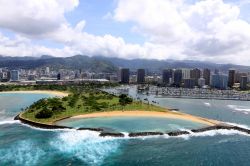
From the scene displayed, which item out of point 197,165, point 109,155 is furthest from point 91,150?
point 197,165

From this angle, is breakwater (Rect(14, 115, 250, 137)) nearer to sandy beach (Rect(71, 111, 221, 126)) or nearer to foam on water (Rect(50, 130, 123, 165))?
foam on water (Rect(50, 130, 123, 165))

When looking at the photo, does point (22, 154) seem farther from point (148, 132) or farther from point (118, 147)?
point (148, 132)

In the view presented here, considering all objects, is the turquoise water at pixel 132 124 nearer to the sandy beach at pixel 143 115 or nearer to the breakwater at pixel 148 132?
the breakwater at pixel 148 132

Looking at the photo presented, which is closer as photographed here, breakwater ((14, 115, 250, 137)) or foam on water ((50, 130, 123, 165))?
foam on water ((50, 130, 123, 165))

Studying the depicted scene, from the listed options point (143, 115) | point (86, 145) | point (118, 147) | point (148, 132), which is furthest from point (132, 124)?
point (86, 145)

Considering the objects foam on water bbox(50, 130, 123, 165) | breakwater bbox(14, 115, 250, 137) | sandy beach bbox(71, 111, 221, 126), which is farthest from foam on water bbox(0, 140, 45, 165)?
sandy beach bbox(71, 111, 221, 126)

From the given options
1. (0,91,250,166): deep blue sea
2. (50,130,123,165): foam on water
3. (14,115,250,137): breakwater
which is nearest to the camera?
(0,91,250,166): deep blue sea
